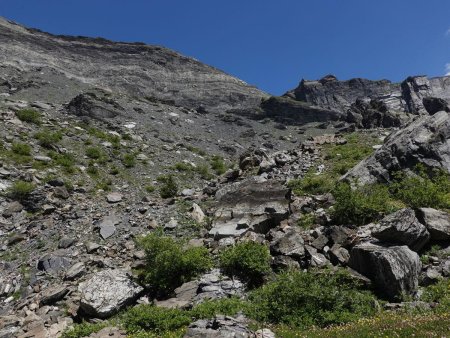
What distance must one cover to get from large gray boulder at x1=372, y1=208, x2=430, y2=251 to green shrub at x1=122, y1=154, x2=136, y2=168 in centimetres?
2168

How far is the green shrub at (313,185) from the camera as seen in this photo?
20.3 meters

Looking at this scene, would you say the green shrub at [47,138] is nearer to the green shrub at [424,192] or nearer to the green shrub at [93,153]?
the green shrub at [93,153]

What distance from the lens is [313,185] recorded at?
2103 centimetres

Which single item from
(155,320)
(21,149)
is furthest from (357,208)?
(21,149)

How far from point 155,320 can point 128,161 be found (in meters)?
21.9

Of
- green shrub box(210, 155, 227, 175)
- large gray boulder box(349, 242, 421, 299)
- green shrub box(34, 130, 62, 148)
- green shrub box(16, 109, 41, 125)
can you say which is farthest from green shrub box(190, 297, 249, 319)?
green shrub box(16, 109, 41, 125)

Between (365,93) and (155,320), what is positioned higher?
(365,93)

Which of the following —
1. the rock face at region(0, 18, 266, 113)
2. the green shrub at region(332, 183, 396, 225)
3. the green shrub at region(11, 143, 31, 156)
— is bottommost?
the green shrub at region(332, 183, 396, 225)

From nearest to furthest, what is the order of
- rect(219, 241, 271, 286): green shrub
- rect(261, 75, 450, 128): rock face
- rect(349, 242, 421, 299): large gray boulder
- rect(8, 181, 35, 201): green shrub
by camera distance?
rect(349, 242, 421, 299): large gray boulder < rect(219, 241, 271, 286): green shrub < rect(8, 181, 35, 201): green shrub < rect(261, 75, 450, 128): rock face

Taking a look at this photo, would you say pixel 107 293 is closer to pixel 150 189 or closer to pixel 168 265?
pixel 168 265

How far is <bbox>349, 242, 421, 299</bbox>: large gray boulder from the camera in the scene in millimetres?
11297

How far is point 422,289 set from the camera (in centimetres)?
1151

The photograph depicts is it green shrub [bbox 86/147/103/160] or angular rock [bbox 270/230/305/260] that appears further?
green shrub [bbox 86/147/103/160]

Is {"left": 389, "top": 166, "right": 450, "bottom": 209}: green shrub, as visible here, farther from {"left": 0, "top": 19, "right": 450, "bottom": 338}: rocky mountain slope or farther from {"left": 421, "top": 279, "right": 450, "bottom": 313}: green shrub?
{"left": 421, "top": 279, "right": 450, "bottom": 313}: green shrub
